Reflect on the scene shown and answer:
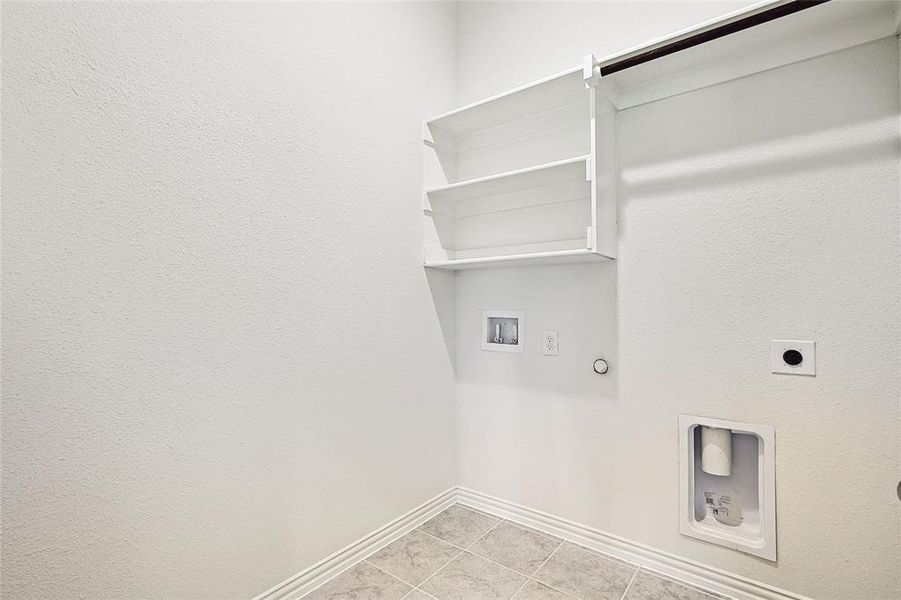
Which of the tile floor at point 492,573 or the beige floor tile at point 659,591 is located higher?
the beige floor tile at point 659,591

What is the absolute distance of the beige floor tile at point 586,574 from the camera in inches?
57.6

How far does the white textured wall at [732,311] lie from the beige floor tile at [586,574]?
134 millimetres

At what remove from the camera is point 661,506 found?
159cm

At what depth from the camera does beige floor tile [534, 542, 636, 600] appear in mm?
1463

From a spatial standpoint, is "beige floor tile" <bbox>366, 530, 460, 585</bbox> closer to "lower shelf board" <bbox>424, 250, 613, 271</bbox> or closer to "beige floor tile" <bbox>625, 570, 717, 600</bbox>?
"beige floor tile" <bbox>625, 570, 717, 600</bbox>

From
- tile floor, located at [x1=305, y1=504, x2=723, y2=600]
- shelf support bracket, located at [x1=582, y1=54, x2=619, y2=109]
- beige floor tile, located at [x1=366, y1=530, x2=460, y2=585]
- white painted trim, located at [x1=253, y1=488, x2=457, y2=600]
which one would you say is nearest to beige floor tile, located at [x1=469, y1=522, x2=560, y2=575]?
tile floor, located at [x1=305, y1=504, x2=723, y2=600]

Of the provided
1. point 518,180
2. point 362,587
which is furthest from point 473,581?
point 518,180

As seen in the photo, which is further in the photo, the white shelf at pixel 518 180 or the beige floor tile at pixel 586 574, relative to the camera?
the white shelf at pixel 518 180

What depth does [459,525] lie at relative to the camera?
6.32 feet

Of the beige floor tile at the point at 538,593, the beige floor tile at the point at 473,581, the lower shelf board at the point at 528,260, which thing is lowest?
the beige floor tile at the point at 473,581

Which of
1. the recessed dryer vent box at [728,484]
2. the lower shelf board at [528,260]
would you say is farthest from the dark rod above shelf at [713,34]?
the recessed dryer vent box at [728,484]

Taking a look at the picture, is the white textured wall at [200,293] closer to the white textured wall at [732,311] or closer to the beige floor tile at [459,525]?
the beige floor tile at [459,525]

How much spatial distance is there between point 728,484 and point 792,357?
529mm

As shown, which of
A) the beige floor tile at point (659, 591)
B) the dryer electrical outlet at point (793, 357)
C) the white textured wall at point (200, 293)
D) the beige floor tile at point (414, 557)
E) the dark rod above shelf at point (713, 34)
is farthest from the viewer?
the beige floor tile at point (414, 557)
